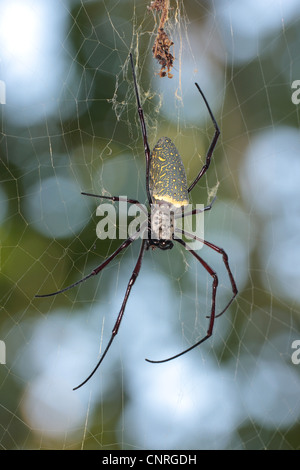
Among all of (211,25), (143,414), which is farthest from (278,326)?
(211,25)

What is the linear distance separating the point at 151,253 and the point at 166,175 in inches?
81.0

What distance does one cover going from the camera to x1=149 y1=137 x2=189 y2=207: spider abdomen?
2.64 meters

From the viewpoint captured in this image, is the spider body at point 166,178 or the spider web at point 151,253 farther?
the spider web at point 151,253

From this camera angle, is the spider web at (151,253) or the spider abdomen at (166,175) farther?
the spider web at (151,253)

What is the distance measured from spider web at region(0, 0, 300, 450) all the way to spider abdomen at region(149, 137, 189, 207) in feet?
2.31

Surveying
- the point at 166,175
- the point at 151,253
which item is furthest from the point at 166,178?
the point at 151,253

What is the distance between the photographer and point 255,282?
16.1 feet

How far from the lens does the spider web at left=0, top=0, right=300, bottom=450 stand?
363 centimetres

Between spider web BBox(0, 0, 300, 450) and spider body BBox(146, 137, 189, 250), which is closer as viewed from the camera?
spider body BBox(146, 137, 189, 250)

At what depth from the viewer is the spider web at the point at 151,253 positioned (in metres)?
3.63

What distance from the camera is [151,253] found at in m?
4.64

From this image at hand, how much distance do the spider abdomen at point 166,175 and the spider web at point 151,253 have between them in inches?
27.8

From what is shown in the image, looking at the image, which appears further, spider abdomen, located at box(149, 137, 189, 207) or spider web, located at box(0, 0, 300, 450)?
spider web, located at box(0, 0, 300, 450)
